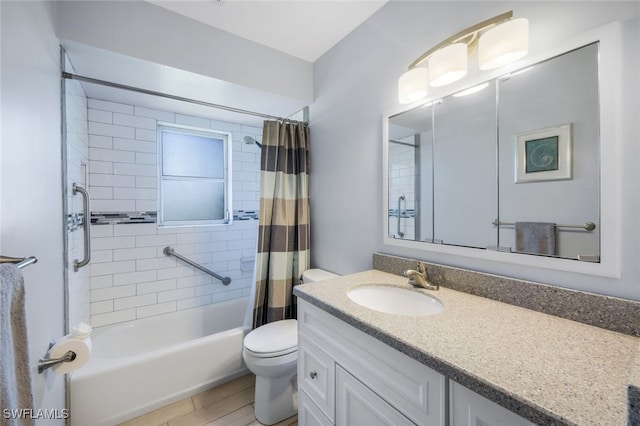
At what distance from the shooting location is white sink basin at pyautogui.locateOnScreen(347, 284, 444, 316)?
113cm

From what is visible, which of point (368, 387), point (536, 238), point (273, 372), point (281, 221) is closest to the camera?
point (368, 387)

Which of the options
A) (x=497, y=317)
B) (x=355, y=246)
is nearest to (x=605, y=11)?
(x=497, y=317)

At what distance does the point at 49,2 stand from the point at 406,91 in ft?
5.63

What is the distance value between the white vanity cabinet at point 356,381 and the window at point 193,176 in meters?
1.82

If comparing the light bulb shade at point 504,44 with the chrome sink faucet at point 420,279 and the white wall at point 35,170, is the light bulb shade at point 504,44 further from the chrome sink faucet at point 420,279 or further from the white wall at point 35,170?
the white wall at point 35,170

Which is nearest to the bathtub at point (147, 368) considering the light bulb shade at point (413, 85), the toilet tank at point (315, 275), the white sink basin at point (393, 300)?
the toilet tank at point (315, 275)

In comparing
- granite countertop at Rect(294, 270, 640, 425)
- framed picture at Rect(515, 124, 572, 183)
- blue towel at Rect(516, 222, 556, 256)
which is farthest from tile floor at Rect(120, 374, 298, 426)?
framed picture at Rect(515, 124, 572, 183)

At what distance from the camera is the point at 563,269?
868 mm

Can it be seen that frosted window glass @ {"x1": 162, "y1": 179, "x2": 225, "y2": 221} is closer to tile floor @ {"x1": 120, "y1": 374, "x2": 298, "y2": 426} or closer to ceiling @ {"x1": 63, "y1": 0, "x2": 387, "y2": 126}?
ceiling @ {"x1": 63, "y1": 0, "x2": 387, "y2": 126}

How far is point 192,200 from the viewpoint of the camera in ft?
8.32

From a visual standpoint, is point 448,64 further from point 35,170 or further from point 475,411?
point 35,170

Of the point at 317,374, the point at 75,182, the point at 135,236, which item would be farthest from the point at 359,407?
the point at 135,236

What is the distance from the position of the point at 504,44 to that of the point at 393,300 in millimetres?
1142

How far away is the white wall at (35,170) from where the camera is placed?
77 centimetres
